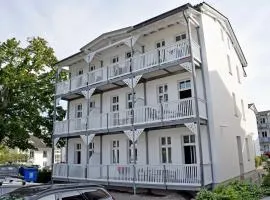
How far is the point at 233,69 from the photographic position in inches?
835

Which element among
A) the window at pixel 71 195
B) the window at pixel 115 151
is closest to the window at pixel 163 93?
the window at pixel 115 151

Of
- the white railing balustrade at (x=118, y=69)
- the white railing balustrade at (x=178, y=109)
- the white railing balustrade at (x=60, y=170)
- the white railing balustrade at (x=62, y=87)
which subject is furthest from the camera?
the white railing balustrade at (x=62, y=87)

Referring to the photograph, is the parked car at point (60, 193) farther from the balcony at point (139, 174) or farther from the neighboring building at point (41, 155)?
the neighboring building at point (41, 155)

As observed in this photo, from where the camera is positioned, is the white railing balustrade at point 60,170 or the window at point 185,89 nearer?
the window at point 185,89

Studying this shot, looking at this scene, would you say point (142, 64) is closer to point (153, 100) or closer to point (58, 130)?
point (153, 100)

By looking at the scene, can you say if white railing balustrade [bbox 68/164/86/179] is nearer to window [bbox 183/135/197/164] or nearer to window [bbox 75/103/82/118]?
window [bbox 75/103/82/118]

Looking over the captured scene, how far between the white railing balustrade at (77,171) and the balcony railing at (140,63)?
5780mm

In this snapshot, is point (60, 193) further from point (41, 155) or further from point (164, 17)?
point (41, 155)

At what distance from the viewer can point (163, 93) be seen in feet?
56.9

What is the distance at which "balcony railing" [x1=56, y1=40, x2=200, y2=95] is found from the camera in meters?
15.4

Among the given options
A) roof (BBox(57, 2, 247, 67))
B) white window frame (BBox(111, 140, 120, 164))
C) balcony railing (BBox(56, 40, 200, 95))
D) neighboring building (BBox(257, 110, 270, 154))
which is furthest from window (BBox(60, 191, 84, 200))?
neighboring building (BBox(257, 110, 270, 154))

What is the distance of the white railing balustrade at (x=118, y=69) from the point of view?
17953 millimetres

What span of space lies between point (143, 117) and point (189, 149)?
10.5 ft

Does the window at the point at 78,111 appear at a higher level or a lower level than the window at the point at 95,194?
higher
